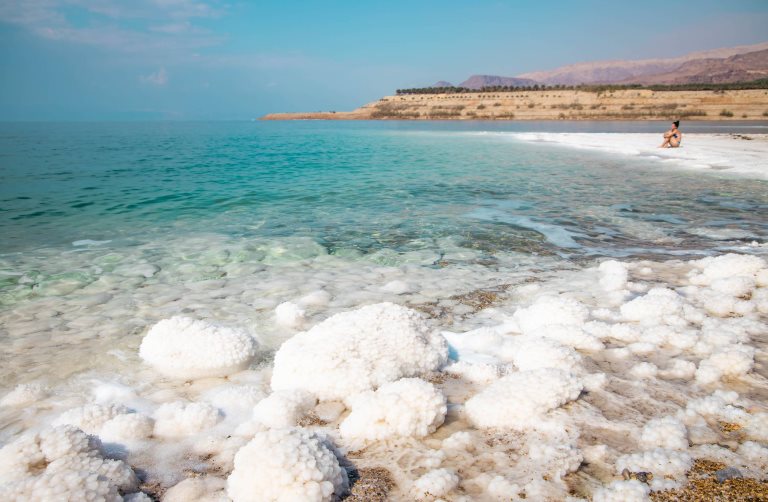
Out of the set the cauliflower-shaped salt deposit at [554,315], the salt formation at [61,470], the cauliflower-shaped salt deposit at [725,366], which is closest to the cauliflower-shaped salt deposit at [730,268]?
the cauliflower-shaped salt deposit at [554,315]

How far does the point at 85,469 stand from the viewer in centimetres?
225

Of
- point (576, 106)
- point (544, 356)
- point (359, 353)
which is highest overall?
point (576, 106)

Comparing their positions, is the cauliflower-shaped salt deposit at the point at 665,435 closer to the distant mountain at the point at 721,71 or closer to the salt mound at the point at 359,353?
the salt mound at the point at 359,353

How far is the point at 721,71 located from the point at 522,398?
726 ft

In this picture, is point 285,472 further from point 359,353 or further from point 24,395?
point 24,395

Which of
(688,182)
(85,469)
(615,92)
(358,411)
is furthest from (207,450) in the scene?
(615,92)

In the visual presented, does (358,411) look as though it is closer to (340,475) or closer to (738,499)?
(340,475)

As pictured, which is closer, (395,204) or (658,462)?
(658,462)

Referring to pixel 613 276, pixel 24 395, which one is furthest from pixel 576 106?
pixel 24 395

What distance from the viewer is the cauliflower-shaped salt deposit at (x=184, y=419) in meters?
2.82

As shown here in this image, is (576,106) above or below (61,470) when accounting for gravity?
above

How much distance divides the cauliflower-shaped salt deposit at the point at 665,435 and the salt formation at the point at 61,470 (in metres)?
2.78

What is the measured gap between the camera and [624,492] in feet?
6.98

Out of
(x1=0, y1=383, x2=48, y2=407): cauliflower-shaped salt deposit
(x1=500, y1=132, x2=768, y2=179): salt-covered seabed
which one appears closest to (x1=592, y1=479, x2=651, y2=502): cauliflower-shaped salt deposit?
(x1=0, y1=383, x2=48, y2=407): cauliflower-shaped salt deposit
